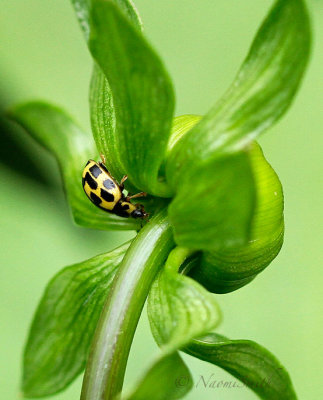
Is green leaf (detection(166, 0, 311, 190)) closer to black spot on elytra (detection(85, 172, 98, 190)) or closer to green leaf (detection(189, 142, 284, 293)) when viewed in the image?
green leaf (detection(189, 142, 284, 293))

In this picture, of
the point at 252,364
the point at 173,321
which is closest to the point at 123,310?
the point at 173,321

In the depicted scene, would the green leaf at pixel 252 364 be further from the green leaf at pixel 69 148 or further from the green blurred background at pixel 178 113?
the green blurred background at pixel 178 113

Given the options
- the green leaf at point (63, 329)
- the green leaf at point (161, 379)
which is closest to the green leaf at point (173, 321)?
the green leaf at point (161, 379)

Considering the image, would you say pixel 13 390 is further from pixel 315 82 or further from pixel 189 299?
pixel 315 82

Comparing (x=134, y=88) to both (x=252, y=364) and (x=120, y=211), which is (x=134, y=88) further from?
(x=252, y=364)

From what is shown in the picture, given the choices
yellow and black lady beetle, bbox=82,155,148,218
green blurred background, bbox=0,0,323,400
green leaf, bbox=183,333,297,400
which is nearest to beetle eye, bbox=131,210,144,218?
yellow and black lady beetle, bbox=82,155,148,218
